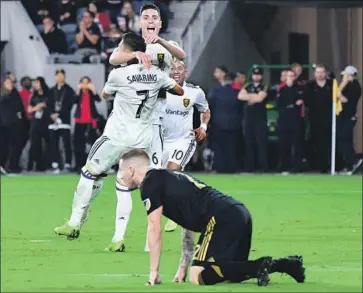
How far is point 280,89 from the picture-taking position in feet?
95.5

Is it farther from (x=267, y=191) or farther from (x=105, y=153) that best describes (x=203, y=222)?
(x=267, y=191)

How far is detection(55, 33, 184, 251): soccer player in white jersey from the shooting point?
14.1 m

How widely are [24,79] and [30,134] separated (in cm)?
133

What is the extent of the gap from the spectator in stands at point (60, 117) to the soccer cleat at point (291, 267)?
1858cm

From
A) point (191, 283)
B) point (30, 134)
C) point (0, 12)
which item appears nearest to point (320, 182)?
point (30, 134)

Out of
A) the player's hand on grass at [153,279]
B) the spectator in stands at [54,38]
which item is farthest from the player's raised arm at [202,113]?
the spectator in stands at [54,38]

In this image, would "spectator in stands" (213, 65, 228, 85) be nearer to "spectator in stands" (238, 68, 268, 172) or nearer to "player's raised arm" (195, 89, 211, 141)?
"spectator in stands" (238, 68, 268, 172)

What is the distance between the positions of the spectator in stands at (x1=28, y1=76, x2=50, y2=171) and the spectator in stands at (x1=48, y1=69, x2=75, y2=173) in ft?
0.42

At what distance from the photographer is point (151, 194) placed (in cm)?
1084

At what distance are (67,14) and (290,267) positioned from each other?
23.3 meters

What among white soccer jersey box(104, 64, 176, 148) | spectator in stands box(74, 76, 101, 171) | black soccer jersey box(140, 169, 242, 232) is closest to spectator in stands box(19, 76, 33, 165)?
spectator in stands box(74, 76, 101, 171)

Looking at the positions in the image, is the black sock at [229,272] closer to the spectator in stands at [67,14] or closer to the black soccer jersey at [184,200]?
the black soccer jersey at [184,200]

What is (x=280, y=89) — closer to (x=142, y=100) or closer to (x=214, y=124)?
(x=214, y=124)

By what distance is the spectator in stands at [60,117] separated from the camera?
29453 millimetres
